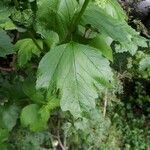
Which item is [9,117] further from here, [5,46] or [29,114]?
[5,46]

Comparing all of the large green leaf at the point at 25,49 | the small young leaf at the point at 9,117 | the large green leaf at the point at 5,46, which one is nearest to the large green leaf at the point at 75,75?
the large green leaf at the point at 5,46

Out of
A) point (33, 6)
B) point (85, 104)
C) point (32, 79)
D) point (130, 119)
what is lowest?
point (130, 119)

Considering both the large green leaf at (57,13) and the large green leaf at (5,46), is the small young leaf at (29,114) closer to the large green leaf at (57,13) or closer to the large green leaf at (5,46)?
the large green leaf at (5,46)

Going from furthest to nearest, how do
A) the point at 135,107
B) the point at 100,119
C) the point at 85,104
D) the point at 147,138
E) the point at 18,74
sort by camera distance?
the point at 135,107, the point at 147,138, the point at 100,119, the point at 18,74, the point at 85,104

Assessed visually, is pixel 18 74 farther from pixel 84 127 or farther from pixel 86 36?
pixel 86 36

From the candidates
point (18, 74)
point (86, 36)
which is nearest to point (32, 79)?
point (86, 36)

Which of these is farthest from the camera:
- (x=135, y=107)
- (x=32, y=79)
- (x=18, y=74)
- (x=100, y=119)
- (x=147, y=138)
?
(x=135, y=107)

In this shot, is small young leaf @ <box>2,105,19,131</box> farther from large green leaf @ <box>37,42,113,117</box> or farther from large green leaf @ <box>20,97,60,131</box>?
large green leaf @ <box>37,42,113,117</box>

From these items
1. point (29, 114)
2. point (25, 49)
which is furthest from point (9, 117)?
point (25, 49)
